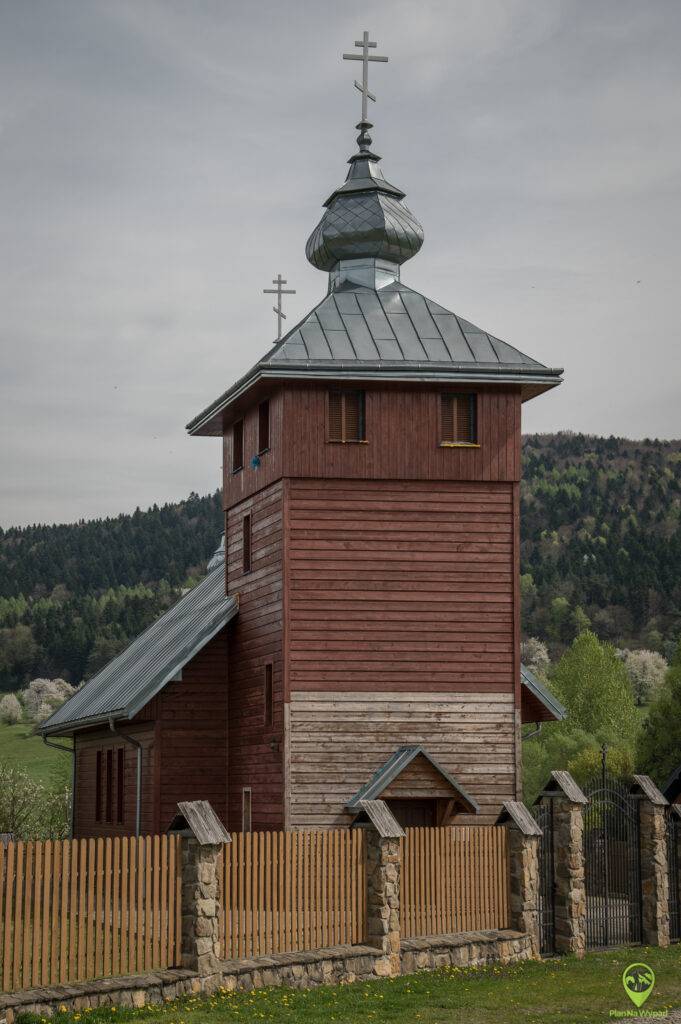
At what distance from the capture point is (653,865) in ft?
77.7

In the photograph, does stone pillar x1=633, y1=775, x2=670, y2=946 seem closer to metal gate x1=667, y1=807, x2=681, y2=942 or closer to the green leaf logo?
metal gate x1=667, y1=807, x2=681, y2=942

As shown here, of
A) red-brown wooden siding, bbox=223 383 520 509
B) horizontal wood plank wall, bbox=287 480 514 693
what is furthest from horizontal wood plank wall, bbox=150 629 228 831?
red-brown wooden siding, bbox=223 383 520 509

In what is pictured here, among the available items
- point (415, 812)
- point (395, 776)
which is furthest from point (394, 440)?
point (415, 812)

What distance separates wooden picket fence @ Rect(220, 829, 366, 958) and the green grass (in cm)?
7453

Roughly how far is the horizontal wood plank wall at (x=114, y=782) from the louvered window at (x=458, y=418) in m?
8.42

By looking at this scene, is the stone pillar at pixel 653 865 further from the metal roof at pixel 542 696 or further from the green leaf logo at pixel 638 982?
the metal roof at pixel 542 696

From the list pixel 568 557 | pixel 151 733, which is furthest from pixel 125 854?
pixel 568 557

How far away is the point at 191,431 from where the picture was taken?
30.8 metres

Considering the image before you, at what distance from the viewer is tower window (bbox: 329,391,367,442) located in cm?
2589

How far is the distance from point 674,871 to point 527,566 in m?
109

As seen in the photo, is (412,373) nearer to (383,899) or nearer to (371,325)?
(371,325)

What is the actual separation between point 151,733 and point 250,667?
2918 millimetres

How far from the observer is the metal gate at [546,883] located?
2194 centimetres

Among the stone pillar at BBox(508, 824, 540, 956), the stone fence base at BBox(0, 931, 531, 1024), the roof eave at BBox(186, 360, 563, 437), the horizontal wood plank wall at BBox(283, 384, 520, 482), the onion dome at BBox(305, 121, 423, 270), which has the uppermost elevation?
the onion dome at BBox(305, 121, 423, 270)
